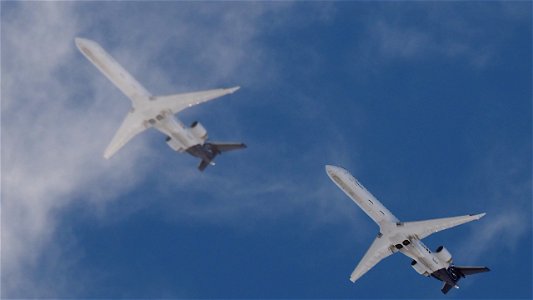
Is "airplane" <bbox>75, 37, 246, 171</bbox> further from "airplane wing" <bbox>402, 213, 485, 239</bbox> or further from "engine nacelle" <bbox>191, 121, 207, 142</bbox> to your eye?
"airplane wing" <bbox>402, 213, 485, 239</bbox>

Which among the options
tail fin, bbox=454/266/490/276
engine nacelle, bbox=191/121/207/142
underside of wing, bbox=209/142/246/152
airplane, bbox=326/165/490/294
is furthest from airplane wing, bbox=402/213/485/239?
engine nacelle, bbox=191/121/207/142

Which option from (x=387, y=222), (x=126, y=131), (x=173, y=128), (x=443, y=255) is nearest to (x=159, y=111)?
(x=173, y=128)

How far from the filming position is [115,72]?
188 m

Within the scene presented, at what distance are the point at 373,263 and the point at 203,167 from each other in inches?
1135

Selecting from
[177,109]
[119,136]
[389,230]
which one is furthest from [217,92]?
[389,230]

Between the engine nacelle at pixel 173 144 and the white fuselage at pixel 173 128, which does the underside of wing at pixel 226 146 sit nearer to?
the white fuselage at pixel 173 128

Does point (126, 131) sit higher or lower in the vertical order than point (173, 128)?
higher

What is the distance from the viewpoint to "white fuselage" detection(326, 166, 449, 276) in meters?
189

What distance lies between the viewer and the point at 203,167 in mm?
193750

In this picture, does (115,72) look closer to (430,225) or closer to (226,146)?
(226,146)

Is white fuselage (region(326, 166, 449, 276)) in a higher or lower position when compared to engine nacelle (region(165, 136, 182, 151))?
lower

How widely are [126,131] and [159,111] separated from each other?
8090 millimetres

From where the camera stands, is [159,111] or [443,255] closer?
[159,111]

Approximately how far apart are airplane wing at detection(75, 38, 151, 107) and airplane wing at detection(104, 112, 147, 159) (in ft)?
10.1
